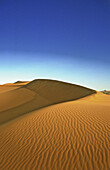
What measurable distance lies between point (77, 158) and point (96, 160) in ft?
1.87

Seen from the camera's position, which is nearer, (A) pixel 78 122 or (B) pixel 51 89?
(A) pixel 78 122

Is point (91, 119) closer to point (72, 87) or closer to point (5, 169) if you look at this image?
point (5, 169)

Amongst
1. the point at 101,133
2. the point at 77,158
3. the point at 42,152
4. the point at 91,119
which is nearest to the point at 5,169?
the point at 42,152

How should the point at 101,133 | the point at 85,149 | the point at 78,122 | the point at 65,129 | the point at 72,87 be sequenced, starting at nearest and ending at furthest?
the point at 85,149
the point at 101,133
the point at 65,129
the point at 78,122
the point at 72,87

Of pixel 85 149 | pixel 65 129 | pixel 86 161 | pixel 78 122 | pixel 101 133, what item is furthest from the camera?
pixel 78 122

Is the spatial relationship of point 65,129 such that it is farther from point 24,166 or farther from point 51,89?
point 51,89

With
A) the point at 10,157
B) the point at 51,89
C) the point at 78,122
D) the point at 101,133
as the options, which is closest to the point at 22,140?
the point at 10,157

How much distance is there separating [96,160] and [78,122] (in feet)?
8.87

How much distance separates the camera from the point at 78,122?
627cm

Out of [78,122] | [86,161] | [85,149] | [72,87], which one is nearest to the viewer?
[86,161]

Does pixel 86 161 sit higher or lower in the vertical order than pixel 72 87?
lower

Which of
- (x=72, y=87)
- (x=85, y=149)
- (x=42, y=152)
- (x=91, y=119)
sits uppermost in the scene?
(x=72, y=87)

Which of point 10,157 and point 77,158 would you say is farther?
point 10,157

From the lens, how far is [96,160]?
3582 mm
